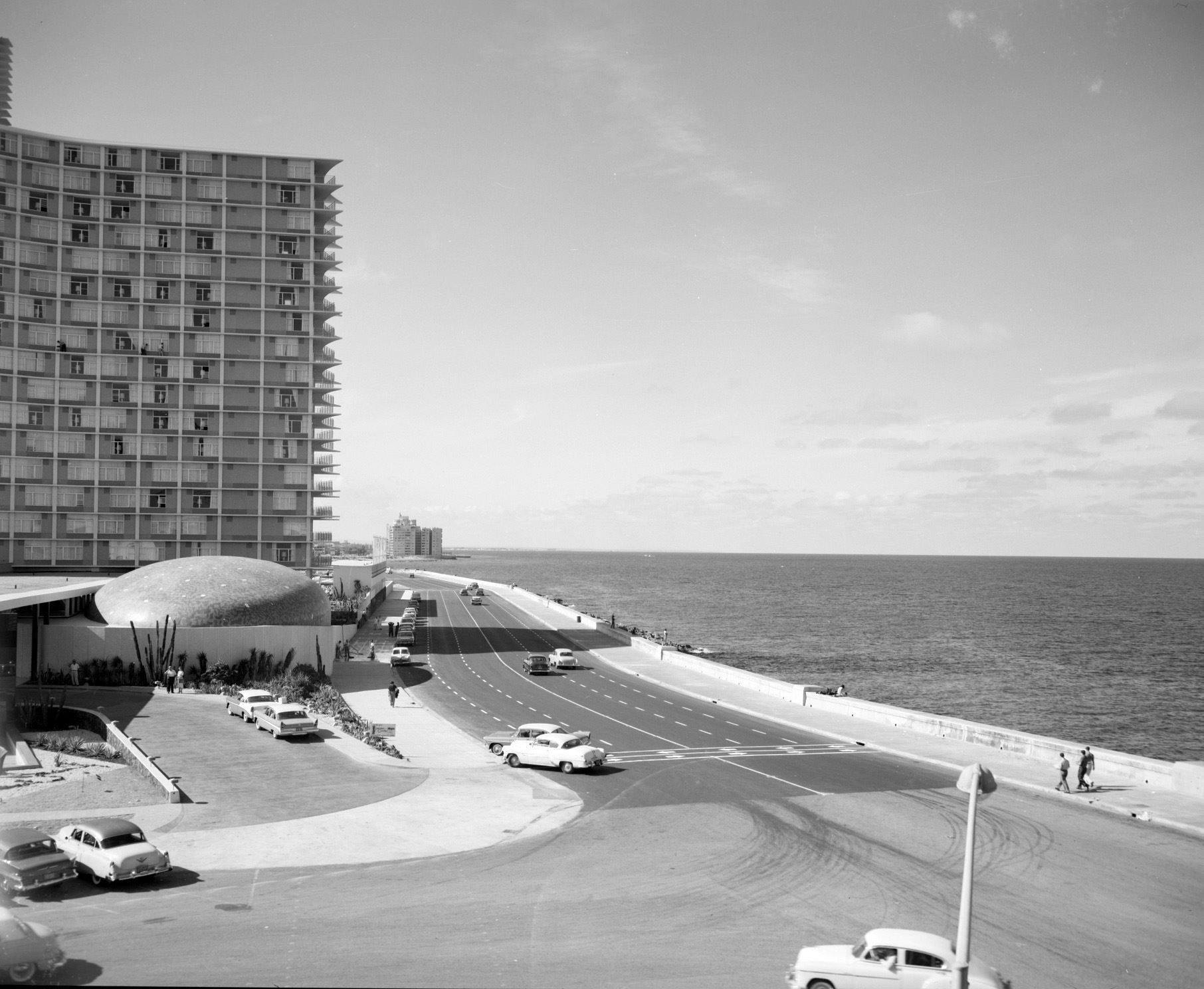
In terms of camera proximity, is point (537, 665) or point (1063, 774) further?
point (537, 665)

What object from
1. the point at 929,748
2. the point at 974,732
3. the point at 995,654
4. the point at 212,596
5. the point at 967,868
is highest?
the point at 967,868

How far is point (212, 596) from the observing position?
53.4m

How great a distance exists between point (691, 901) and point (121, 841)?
1196 centimetres

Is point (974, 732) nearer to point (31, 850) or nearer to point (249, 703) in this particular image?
point (249, 703)

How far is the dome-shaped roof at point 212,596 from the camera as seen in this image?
52125mm

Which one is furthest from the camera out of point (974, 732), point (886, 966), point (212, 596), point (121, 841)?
point (212, 596)

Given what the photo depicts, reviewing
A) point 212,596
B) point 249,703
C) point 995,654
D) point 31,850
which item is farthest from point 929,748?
point 995,654

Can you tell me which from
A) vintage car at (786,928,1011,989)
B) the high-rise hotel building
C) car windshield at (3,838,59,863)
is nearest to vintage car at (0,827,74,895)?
car windshield at (3,838,59,863)

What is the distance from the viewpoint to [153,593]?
53.3m

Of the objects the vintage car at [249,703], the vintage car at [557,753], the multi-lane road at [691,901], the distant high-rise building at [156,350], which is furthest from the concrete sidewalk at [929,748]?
the distant high-rise building at [156,350]

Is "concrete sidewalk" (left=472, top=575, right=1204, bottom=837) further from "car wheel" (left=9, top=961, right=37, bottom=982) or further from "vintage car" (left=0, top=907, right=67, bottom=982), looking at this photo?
"car wheel" (left=9, top=961, right=37, bottom=982)

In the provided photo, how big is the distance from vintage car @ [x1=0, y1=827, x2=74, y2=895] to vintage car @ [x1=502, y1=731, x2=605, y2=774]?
52.8ft

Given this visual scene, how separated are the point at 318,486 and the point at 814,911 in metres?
77.0

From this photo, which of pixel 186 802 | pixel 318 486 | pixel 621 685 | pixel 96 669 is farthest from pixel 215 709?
pixel 318 486
